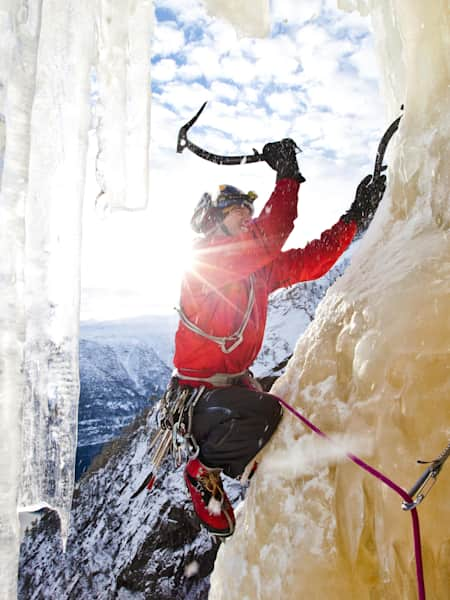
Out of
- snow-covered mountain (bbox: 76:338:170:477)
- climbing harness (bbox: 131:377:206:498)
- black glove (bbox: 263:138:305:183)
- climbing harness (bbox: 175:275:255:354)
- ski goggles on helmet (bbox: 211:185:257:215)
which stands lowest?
snow-covered mountain (bbox: 76:338:170:477)

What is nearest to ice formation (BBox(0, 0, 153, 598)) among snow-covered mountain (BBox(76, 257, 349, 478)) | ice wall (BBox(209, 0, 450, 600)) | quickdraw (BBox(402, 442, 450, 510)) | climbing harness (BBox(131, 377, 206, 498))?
climbing harness (BBox(131, 377, 206, 498))

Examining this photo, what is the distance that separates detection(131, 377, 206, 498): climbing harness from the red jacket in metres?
0.11

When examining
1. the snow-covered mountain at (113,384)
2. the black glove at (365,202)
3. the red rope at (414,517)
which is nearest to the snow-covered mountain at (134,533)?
the black glove at (365,202)

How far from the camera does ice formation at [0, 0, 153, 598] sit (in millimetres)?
1880

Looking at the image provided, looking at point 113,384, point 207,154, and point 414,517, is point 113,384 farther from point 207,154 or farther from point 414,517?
point 414,517

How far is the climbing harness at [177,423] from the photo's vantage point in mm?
2436

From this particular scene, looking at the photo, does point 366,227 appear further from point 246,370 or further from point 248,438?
point 248,438

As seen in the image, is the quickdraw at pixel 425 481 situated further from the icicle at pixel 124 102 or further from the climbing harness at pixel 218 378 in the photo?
the icicle at pixel 124 102

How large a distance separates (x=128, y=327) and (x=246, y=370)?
68.4m

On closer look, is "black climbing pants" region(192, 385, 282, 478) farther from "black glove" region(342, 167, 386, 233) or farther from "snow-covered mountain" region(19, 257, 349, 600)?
"snow-covered mountain" region(19, 257, 349, 600)

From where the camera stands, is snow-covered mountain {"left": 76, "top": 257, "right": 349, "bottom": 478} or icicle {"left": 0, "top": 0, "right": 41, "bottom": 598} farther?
snow-covered mountain {"left": 76, "top": 257, "right": 349, "bottom": 478}

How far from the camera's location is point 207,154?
2.84 metres

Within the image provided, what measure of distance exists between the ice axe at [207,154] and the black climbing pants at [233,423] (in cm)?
132

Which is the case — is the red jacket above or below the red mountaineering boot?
above
